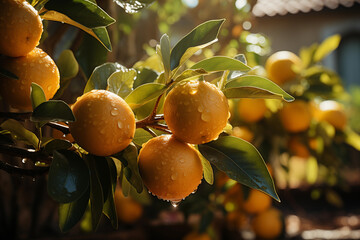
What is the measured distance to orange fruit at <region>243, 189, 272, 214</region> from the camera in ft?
3.89

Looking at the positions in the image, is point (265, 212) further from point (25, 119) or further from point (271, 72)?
point (25, 119)

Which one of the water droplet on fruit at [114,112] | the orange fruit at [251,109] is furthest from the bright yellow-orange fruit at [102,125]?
the orange fruit at [251,109]

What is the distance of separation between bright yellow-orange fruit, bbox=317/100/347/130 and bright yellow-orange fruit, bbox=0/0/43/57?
0.99m

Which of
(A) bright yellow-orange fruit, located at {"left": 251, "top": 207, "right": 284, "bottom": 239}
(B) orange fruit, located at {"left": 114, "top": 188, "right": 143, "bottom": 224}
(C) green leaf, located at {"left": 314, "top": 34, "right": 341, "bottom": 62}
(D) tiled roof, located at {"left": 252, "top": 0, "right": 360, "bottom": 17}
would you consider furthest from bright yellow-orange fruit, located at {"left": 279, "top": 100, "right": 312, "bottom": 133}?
(D) tiled roof, located at {"left": 252, "top": 0, "right": 360, "bottom": 17}

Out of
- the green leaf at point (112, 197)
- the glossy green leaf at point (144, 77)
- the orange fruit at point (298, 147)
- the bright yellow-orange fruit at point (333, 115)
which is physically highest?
the glossy green leaf at point (144, 77)

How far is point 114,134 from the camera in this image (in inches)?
14.8

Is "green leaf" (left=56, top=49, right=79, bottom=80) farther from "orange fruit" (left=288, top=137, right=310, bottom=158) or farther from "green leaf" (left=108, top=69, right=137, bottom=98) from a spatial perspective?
"orange fruit" (left=288, top=137, right=310, bottom=158)

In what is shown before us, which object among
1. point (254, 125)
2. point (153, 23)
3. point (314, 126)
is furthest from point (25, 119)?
point (153, 23)

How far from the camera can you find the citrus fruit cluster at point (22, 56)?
371mm

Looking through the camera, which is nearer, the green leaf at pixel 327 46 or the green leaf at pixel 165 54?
the green leaf at pixel 165 54

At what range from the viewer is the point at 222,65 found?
0.41m

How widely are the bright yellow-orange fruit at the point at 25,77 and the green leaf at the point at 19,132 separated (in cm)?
2

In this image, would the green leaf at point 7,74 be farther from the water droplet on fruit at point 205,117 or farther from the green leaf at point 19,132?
the water droplet on fruit at point 205,117

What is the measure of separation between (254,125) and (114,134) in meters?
0.84
